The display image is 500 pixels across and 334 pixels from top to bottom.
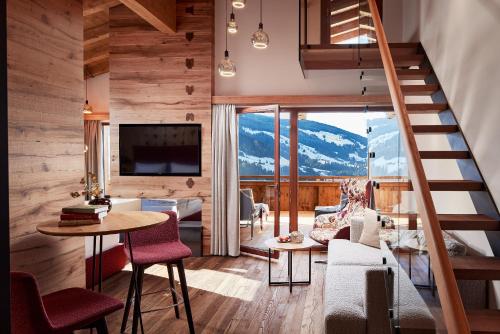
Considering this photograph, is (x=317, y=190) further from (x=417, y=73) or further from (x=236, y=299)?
(x=236, y=299)

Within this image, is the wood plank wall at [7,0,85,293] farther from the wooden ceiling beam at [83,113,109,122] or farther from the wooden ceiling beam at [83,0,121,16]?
the wooden ceiling beam at [83,113,109,122]

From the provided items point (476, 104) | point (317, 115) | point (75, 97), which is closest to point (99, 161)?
point (317, 115)

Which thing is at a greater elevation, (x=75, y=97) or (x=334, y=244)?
(x=75, y=97)

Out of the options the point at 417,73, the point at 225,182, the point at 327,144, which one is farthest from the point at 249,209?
the point at 417,73

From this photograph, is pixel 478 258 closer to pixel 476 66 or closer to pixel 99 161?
pixel 476 66

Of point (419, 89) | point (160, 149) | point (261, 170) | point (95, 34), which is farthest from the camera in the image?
point (95, 34)

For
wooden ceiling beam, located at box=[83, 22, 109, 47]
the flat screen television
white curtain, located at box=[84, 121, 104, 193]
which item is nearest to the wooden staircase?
the flat screen television

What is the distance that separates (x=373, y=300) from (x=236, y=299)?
75.3 inches

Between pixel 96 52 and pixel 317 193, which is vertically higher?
pixel 96 52

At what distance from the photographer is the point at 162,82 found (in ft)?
21.3

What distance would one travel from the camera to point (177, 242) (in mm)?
3656

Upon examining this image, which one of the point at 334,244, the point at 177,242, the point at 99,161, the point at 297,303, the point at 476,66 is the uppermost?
the point at 476,66

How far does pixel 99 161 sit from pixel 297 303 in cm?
568

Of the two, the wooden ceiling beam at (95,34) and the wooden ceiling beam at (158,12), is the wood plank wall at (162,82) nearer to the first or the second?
the wooden ceiling beam at (158,12)
